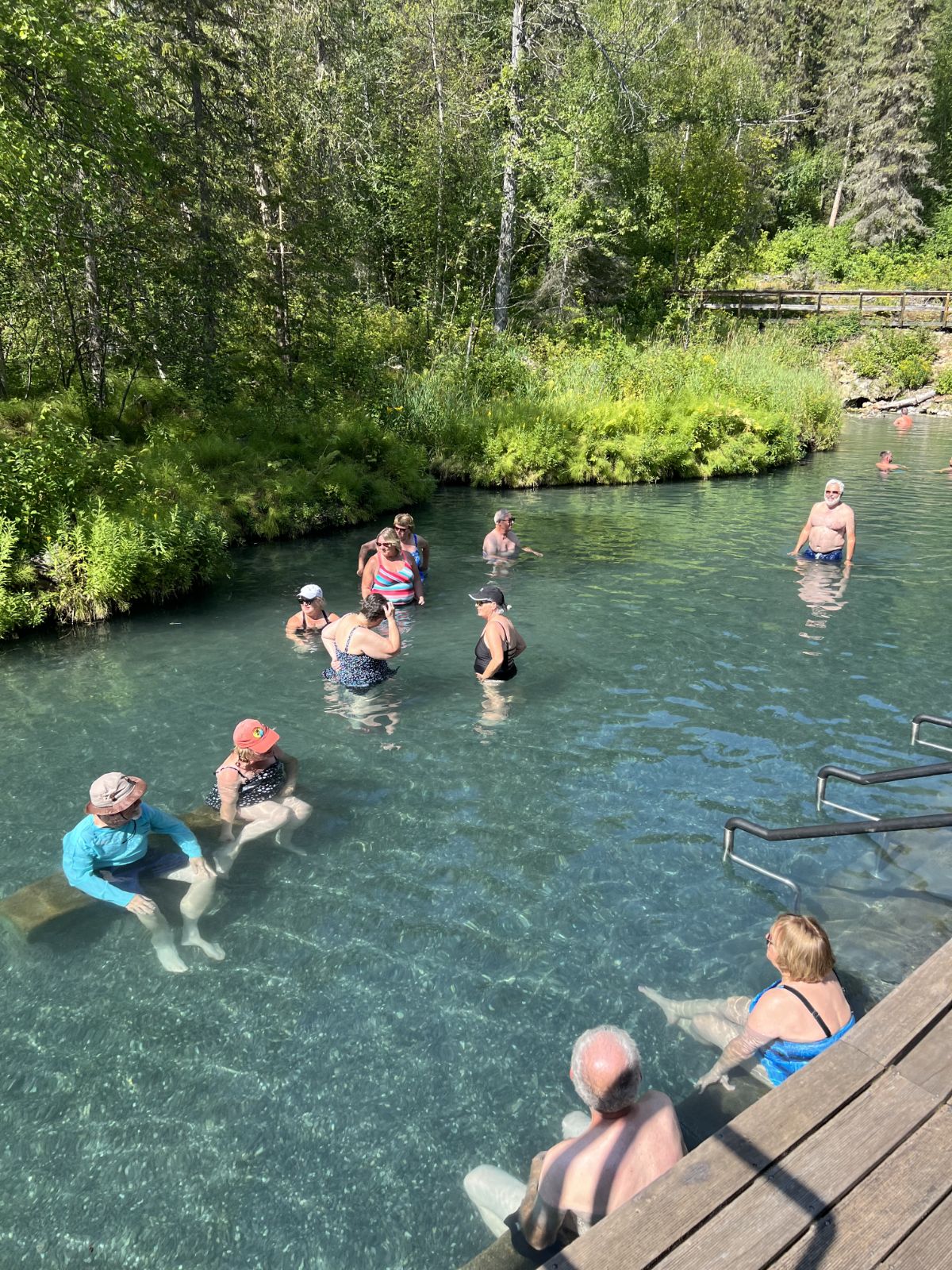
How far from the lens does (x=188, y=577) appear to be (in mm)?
12914

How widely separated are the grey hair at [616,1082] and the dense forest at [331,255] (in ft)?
32.8

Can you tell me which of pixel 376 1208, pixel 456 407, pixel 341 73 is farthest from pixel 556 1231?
pixel 341 73

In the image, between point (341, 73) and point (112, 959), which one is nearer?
point (112, 959)

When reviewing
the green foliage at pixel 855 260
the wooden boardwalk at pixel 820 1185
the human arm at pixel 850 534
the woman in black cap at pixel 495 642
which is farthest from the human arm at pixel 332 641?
the green foliage at pixel 855 260

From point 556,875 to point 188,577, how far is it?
8.76 m

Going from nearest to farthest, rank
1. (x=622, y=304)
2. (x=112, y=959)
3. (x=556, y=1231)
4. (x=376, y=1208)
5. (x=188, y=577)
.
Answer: (x=556, y=1231) → (x=376, y=1208) → (x=112, y=959) → (x=188, y=577) → (x=622, y=304)

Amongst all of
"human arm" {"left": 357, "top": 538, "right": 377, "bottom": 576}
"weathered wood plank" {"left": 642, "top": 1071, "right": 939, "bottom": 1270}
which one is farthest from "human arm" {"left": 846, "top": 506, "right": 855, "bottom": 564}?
"weathered wood plank" {"left": 642, "top": 1071, "right": 939, "bottom": 1270}

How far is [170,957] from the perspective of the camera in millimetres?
5461

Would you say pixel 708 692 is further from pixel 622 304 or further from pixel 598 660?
pixel 622 304

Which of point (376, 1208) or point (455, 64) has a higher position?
point (455, 64)

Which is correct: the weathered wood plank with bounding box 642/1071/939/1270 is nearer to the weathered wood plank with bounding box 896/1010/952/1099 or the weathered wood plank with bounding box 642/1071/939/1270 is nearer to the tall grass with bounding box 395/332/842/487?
the weathered wood plank with bounding box 896/1010/952/1099

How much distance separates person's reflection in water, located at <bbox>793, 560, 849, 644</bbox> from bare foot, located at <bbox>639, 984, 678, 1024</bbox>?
7.05 meters

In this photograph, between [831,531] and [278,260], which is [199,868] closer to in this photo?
[831,531]

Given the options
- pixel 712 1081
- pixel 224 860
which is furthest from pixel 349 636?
pixel 712 1081
